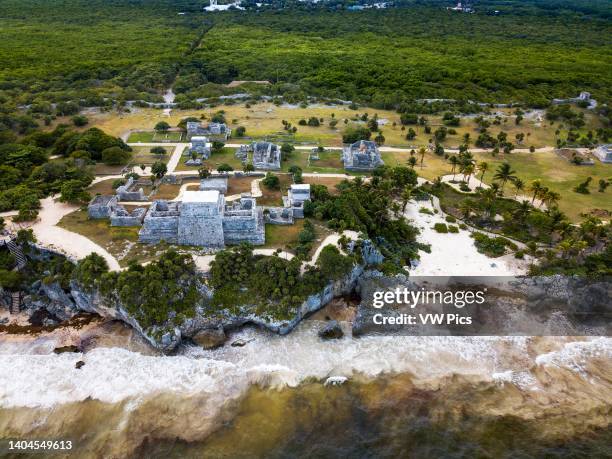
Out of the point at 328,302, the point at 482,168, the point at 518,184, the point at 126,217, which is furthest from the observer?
the point at 482,168

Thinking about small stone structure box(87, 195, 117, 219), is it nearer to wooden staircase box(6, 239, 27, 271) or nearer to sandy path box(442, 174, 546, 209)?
wooden staircase box(6, 239, 27, 271)

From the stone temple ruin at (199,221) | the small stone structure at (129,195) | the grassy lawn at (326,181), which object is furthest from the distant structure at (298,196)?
the small stone structure at (129,195)

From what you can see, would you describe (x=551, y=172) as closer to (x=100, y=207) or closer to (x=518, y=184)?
(x=518, y=184)

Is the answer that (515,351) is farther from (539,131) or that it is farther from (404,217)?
(539,131)

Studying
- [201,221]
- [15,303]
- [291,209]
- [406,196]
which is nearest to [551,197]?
[406,196]

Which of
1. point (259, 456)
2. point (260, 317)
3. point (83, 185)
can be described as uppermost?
point (83, 185)

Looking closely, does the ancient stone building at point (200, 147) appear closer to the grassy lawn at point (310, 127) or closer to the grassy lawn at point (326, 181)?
the grassy lawn at point (310, 127)

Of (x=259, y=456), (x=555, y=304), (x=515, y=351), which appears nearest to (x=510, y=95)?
(x=555, y=304)
